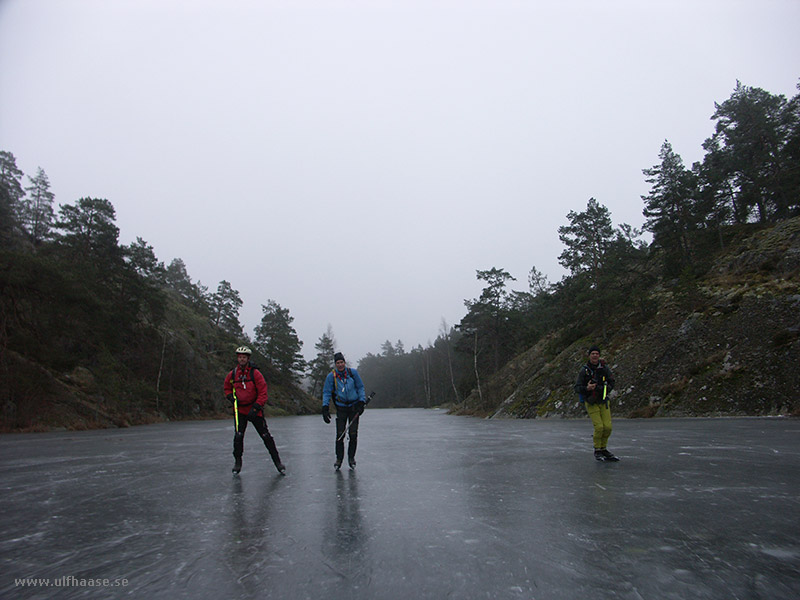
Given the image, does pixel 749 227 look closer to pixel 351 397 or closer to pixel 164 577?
pixel 351 397

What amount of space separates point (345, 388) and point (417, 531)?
427cm

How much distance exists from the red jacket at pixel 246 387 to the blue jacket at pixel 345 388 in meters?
1.13

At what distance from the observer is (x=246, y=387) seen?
752 cm

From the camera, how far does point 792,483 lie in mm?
5359

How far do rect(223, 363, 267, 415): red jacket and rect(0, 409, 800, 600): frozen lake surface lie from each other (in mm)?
1160

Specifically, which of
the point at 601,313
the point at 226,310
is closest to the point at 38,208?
the point at 226,310

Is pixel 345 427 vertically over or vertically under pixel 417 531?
over

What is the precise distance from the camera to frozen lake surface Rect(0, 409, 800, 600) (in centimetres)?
281

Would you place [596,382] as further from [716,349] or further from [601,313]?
[601,313]

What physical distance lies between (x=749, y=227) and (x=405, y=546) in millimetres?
34333

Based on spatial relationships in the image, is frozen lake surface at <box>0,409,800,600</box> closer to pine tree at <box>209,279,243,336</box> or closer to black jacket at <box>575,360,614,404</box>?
black jacket at <box>575,360,614,404</box>

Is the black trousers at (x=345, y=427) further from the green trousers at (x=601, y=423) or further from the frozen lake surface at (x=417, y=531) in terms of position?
the green trousers at (x=601, y=423)

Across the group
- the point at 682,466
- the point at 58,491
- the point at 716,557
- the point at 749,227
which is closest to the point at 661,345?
the point at 749,227
